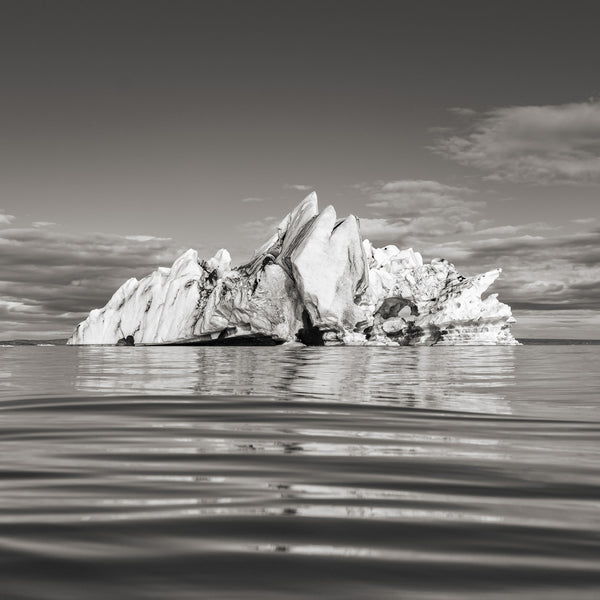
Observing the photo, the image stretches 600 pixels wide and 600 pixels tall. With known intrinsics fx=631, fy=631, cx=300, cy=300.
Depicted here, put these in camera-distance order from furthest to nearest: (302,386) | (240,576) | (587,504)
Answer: (302,386) < (587,504) < (240,576)

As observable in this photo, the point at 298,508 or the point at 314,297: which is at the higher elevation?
the point at 314,297

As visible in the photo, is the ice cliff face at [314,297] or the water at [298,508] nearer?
the water at [298,508]

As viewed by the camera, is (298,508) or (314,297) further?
(314,297)

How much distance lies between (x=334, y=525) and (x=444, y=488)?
0.82 meters

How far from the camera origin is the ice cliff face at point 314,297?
4225 cm

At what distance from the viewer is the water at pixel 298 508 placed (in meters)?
1.46

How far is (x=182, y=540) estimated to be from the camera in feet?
5.73

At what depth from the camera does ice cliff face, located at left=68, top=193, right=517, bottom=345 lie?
4225 cm

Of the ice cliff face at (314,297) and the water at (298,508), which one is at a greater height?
the ice cliff face at (314,297)

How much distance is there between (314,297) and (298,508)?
3888cm

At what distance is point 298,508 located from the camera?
2.17m

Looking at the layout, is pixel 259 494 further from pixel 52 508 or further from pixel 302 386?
pixel 302 386

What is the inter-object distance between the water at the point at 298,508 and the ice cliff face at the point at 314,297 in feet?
121

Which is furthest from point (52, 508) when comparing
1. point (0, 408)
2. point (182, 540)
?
point (0, 408)
